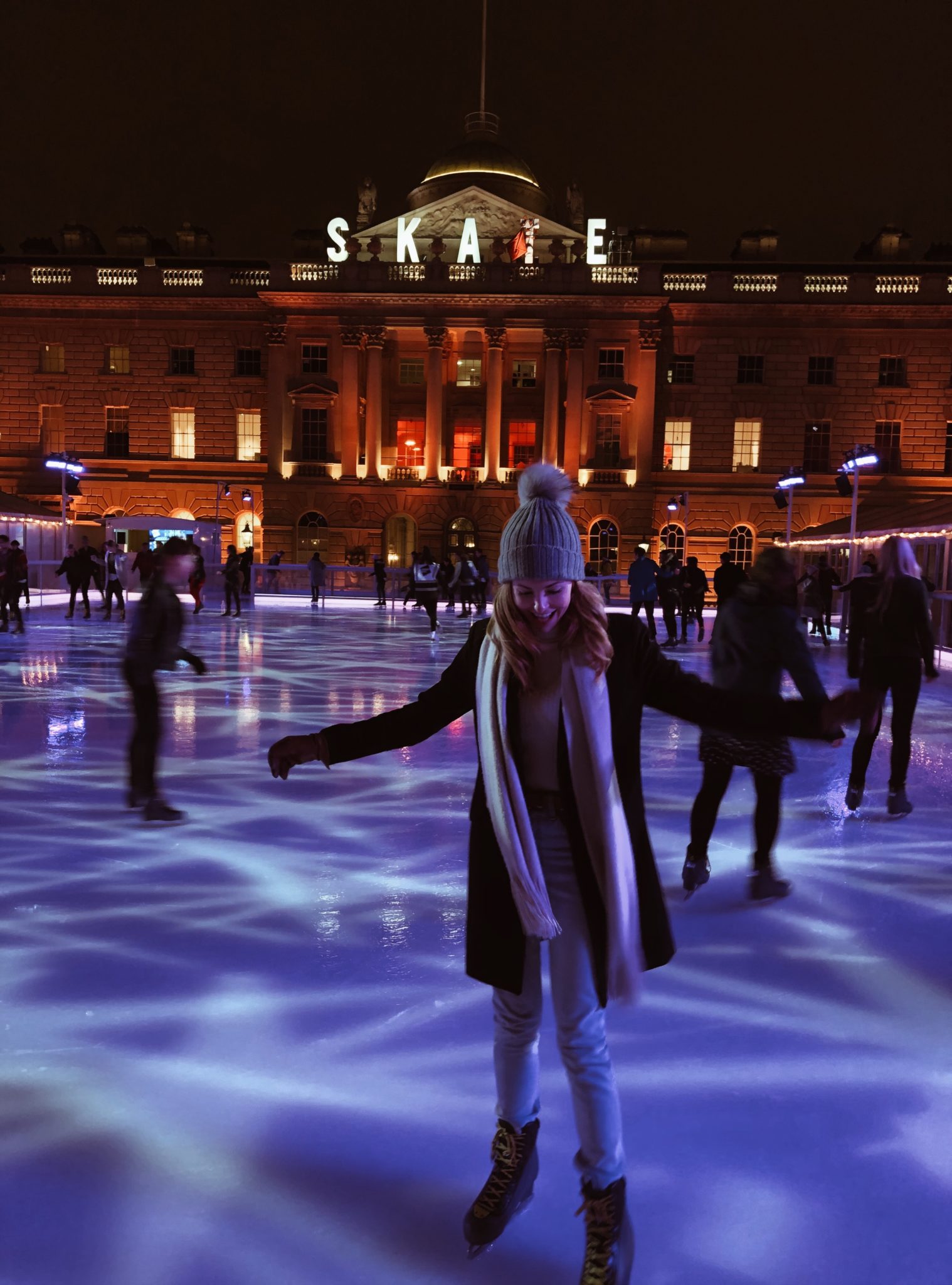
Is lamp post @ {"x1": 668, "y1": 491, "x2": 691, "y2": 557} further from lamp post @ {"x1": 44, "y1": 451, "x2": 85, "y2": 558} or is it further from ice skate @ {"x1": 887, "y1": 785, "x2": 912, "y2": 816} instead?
ice skate @ {"x1": 887, "y1": 785, "x2": 912, "y2": 816}

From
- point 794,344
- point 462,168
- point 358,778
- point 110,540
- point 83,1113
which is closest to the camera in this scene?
point 83,1113

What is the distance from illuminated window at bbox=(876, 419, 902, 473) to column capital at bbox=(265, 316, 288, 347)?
83.7 feet

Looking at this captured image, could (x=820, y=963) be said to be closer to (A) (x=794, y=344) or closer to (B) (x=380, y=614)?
(B) (x=380, y=614)

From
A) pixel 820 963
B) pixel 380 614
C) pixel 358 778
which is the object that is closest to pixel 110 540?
pixel 380 614

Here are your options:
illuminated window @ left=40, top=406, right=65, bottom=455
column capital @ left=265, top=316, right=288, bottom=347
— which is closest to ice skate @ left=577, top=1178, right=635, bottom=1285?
column capital @ left=265, top=316, right=288, bottom=347

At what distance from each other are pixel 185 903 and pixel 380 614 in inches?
839

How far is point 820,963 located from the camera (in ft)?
12.9

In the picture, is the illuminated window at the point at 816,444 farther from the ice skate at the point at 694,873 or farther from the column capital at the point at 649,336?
the ice skate at the point at 694,873

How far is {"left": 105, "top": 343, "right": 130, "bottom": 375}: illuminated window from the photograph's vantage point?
4503 cm

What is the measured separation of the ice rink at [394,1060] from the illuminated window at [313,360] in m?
40.2

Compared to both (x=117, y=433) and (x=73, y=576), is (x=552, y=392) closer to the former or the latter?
(x=117, y=433)

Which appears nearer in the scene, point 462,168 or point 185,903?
point 185,903

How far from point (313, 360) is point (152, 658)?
40420mm

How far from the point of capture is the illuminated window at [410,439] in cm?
4544
